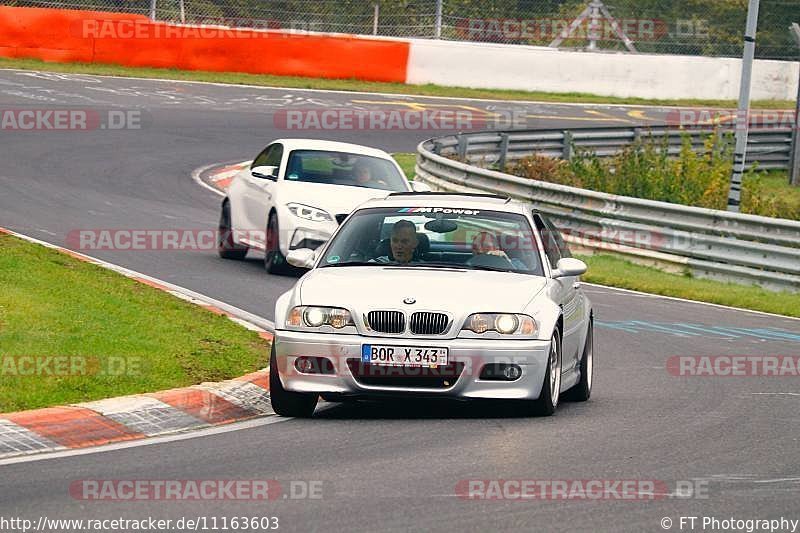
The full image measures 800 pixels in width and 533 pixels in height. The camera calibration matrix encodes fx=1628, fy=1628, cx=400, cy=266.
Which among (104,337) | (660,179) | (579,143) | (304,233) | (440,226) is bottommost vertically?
(579,143)

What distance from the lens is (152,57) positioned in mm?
40594

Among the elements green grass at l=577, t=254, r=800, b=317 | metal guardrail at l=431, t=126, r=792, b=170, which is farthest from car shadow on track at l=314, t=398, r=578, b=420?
metal guardrail at l=431, t=126, r=792, b=170

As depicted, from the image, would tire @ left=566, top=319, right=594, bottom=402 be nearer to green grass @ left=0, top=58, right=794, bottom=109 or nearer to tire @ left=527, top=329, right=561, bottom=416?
tire @ left=527, top=329, right=561, bottom=416

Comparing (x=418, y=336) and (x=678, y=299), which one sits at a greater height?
(x=418, y=336)

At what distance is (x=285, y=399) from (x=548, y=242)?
2.48 meters

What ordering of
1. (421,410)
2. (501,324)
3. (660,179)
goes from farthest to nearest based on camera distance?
(660,179) → (421,410) → (501,324)

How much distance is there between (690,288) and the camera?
66.8 feet

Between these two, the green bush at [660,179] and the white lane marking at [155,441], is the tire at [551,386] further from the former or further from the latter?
the green bush at [660,179]

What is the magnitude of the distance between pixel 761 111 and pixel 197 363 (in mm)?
37056

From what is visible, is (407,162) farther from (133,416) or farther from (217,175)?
(133,416)

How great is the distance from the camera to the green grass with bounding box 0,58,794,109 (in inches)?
1554

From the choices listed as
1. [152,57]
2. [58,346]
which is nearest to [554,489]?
[58,346]

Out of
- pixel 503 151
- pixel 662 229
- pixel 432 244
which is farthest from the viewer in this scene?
pixel 503 151

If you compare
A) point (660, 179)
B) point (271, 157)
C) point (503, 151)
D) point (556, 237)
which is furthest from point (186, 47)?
point (556, 237)
